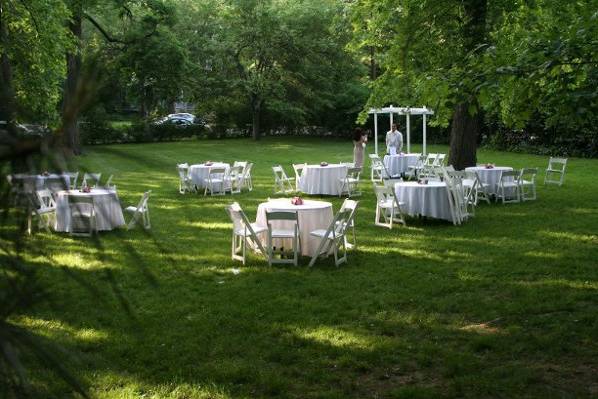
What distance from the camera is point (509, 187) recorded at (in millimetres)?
15438

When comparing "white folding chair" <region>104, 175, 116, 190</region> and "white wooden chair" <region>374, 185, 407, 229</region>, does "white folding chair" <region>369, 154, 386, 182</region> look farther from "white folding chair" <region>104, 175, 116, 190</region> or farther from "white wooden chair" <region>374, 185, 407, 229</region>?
"white folding chair" <region>104, 175, 116, 190</region>

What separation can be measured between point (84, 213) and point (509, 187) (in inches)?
605

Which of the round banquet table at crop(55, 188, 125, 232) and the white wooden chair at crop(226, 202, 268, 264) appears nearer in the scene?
the round banquet table at crop(55, 188, 125, 232)

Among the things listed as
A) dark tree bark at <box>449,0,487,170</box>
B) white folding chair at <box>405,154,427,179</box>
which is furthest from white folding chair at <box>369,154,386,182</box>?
dark tree bark at <box>449,0,487,170</box>

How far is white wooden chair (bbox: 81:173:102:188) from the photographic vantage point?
0.93 metres

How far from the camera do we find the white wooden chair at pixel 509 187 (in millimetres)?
15094

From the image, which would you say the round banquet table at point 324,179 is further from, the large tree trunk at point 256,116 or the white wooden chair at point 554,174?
the large tree trunk at point 256,116

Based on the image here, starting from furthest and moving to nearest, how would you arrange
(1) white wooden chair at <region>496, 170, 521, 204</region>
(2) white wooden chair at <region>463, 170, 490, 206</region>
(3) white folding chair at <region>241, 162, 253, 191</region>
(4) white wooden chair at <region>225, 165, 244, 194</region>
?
(3) white folding chair at <region>241, 162, 253, 191</region>
(4) white wooden chair at <region>225, 165, 244, 194</region>
(1) white wooden chair at <region>496, 170, 521, 204</region>
(2) white wooden chair at <region>463, 170, 490, 206</region>

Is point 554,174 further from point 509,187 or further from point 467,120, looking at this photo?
point 509,187

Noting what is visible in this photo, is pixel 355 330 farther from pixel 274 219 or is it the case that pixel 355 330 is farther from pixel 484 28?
pixel 484 28

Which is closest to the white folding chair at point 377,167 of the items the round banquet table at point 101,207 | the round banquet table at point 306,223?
the round banquet table at point 306,223

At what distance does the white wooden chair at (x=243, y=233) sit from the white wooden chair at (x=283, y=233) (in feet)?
0.51

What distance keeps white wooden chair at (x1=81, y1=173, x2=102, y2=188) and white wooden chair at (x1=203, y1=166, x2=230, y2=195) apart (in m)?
16.0

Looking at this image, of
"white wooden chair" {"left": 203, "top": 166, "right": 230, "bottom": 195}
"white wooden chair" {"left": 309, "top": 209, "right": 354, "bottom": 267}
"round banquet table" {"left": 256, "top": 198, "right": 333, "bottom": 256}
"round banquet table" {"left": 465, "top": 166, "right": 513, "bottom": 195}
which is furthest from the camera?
"white wooden chair" {"left": 203, "top": 166, "right": 230, "bottom": 195}
